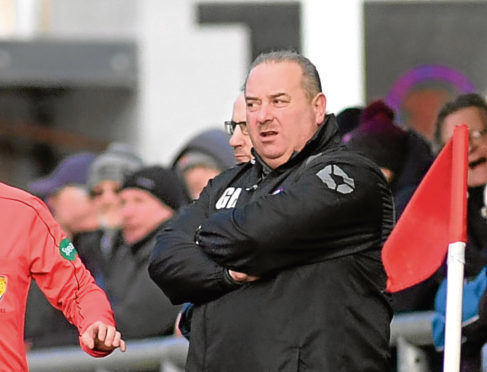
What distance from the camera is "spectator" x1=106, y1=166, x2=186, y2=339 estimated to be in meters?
7.96

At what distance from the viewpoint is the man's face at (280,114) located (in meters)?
5.32

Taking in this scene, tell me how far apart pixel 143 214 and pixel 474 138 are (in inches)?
83.7

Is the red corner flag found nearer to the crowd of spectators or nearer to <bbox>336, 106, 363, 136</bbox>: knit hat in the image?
the crowd of spectators

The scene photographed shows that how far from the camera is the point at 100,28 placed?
50.1ft

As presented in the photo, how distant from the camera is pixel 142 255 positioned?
829cm

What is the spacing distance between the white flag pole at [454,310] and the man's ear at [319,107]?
624 mm

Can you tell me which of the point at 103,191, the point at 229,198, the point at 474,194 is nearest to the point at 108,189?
the point at 103,191

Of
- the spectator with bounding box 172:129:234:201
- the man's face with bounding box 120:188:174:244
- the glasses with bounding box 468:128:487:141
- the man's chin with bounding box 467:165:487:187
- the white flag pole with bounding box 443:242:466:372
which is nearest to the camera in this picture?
the white flag pole with bounding box 443:242:466:372

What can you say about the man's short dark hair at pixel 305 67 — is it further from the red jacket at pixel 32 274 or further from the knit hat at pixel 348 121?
the knit hat at pixel 348 121

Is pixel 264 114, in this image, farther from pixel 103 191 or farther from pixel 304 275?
pixel 103 191

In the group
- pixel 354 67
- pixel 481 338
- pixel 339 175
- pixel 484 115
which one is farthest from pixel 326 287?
pixel 354 67

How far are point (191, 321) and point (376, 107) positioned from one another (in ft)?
7.19

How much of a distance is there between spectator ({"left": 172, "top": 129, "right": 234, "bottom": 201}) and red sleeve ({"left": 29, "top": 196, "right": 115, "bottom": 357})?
2885mm

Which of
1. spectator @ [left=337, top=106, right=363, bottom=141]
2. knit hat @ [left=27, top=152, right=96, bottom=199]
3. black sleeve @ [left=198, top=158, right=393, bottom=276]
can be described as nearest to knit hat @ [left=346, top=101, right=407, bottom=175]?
spectator @ [left=337, top=106, right=363, bottom=141]
